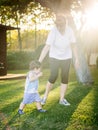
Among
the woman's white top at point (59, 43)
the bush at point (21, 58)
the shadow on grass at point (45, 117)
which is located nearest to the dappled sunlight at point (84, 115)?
the shadow on grass at point (45, 117)

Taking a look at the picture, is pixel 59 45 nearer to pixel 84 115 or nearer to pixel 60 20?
pixel 60 20

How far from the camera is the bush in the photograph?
3597 centimetres

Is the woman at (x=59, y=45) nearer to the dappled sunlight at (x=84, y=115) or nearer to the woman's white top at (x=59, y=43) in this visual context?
the woman's white top at (x=59, y=43)

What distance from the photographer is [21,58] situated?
37.1 metres

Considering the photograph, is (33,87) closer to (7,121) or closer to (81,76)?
(7,121)

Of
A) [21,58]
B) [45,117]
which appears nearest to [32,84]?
[45,117]

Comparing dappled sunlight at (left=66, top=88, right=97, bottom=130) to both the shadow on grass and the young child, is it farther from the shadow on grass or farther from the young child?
the young child

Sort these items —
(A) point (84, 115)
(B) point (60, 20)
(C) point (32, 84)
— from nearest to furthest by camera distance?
(A) point (84, 115) → (C) point (32, 84) → (B) point (60, 20)

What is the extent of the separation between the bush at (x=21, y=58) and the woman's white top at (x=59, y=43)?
2683 cm

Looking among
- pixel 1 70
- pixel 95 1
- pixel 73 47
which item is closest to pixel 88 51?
pixel 1 70

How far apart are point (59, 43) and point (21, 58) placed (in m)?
28.4

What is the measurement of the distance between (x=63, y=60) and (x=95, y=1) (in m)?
8.80

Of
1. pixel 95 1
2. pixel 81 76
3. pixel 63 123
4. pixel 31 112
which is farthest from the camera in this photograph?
pixel 95 1

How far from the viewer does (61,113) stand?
8289 mm
